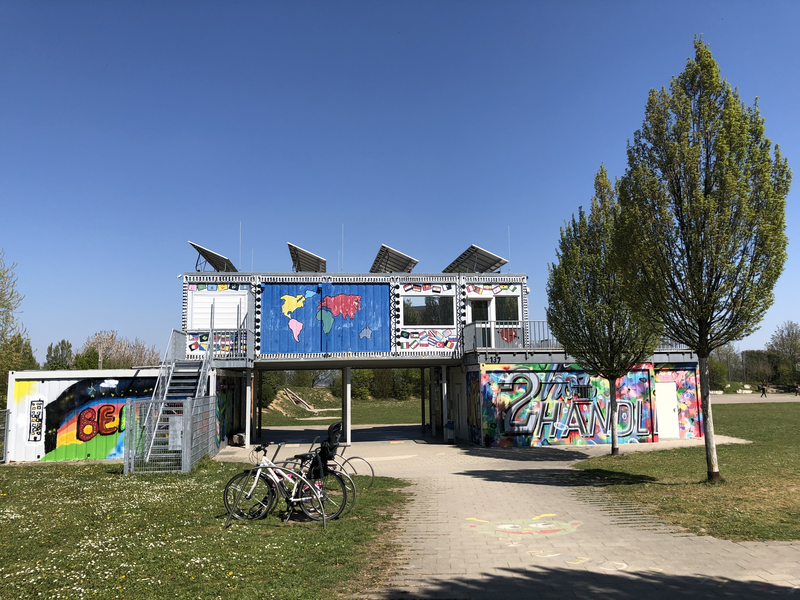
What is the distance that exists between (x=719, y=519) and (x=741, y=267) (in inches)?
197

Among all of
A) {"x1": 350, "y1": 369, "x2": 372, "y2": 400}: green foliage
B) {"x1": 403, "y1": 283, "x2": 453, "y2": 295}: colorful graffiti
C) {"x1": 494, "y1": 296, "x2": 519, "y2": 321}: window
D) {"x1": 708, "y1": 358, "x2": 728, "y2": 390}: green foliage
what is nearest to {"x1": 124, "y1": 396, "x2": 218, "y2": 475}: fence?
{"x1": 403, "y1": 283, "x2": 453, "y2": 295}: colorful graffiti

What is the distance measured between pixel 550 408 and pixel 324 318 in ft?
29.3

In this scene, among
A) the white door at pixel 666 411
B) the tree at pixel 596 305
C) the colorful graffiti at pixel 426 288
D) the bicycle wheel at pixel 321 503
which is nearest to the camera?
the bicycle wheel at pixel 321 503

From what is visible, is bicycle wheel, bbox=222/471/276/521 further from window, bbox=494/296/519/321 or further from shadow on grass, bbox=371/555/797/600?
window, bbox=494/296/519/321

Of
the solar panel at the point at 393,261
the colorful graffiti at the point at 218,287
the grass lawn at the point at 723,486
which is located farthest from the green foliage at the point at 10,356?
the grass lawn at the point at 723,486

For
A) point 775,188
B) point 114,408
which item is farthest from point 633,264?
point 114,408

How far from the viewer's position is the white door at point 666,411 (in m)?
21.8

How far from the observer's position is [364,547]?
7.53m

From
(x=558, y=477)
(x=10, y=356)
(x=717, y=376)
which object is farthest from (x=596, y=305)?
(x=717, y=376)

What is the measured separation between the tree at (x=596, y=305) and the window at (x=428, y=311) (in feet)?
19.5

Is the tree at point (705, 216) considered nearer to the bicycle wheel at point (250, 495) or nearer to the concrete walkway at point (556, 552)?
the concrete walkway at point (556, 552)

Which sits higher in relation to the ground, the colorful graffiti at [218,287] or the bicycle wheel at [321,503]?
the colorful graffiti at [218,287]

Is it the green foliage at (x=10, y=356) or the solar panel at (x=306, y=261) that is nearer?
the solar panel at (x=306, y=261)

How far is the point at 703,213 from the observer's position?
11594mm
